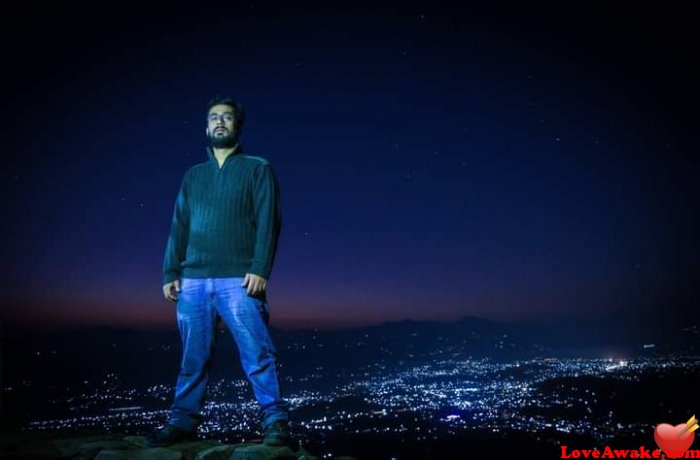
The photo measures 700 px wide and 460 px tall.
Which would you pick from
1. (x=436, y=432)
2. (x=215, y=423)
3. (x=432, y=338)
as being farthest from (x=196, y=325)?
(x=432, y=338)

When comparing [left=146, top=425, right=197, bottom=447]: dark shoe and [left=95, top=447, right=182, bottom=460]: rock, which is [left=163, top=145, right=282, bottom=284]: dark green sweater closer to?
[left=146, top=425, right=197, bottom=447]: dark shoe

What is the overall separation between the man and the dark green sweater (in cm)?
1

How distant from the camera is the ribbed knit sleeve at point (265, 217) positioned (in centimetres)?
435

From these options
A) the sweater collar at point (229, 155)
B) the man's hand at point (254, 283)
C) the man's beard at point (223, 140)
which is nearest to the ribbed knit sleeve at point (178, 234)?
the sweater collar at point (229, 155)

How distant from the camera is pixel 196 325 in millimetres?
4488

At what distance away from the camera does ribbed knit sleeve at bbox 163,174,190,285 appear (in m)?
4.79

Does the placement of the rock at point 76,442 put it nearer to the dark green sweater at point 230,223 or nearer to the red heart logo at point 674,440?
the dark green sweater at point 230,223

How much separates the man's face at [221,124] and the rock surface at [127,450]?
3125 mm

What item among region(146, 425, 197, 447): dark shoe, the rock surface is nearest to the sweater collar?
region(146, 425, 197, 447): dark shoe

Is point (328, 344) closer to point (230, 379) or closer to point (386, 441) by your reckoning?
point (230, 379)

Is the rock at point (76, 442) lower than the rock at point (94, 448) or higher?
lower

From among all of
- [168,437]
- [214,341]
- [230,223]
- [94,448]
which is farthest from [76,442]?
[230,223]

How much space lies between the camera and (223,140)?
4820 millimetres

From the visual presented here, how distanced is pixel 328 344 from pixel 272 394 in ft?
411
